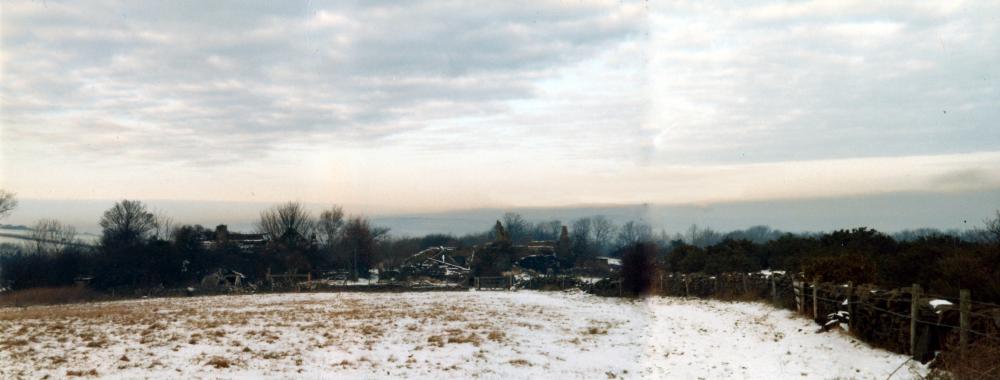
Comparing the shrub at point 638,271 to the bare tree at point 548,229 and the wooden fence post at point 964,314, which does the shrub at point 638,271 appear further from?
the bare tree at point 548,229

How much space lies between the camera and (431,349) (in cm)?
1639

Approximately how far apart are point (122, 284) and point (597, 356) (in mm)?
63089

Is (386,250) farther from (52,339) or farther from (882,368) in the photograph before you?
(882,368)

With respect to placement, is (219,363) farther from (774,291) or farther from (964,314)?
(774,291)

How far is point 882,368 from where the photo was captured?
1338 centimetres

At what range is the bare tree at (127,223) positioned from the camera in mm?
80750

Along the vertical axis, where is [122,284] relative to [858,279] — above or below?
below

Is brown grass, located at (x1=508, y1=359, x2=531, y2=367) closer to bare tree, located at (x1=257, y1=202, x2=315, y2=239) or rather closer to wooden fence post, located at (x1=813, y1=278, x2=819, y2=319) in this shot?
wooden fence post, located at (x1=813, y1=278, x2=819, y2=319)

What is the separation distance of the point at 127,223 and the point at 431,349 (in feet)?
271

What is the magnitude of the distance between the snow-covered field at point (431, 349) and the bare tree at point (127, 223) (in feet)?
214

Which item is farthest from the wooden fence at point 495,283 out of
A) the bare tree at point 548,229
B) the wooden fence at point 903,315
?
the bare tree at point 548,229

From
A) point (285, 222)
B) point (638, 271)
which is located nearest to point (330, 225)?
point (285, 222)

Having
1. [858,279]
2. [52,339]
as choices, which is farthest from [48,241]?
[858,279]

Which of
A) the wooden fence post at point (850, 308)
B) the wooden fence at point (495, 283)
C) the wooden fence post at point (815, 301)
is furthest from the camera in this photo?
the wooden fence at point (495, 283)
